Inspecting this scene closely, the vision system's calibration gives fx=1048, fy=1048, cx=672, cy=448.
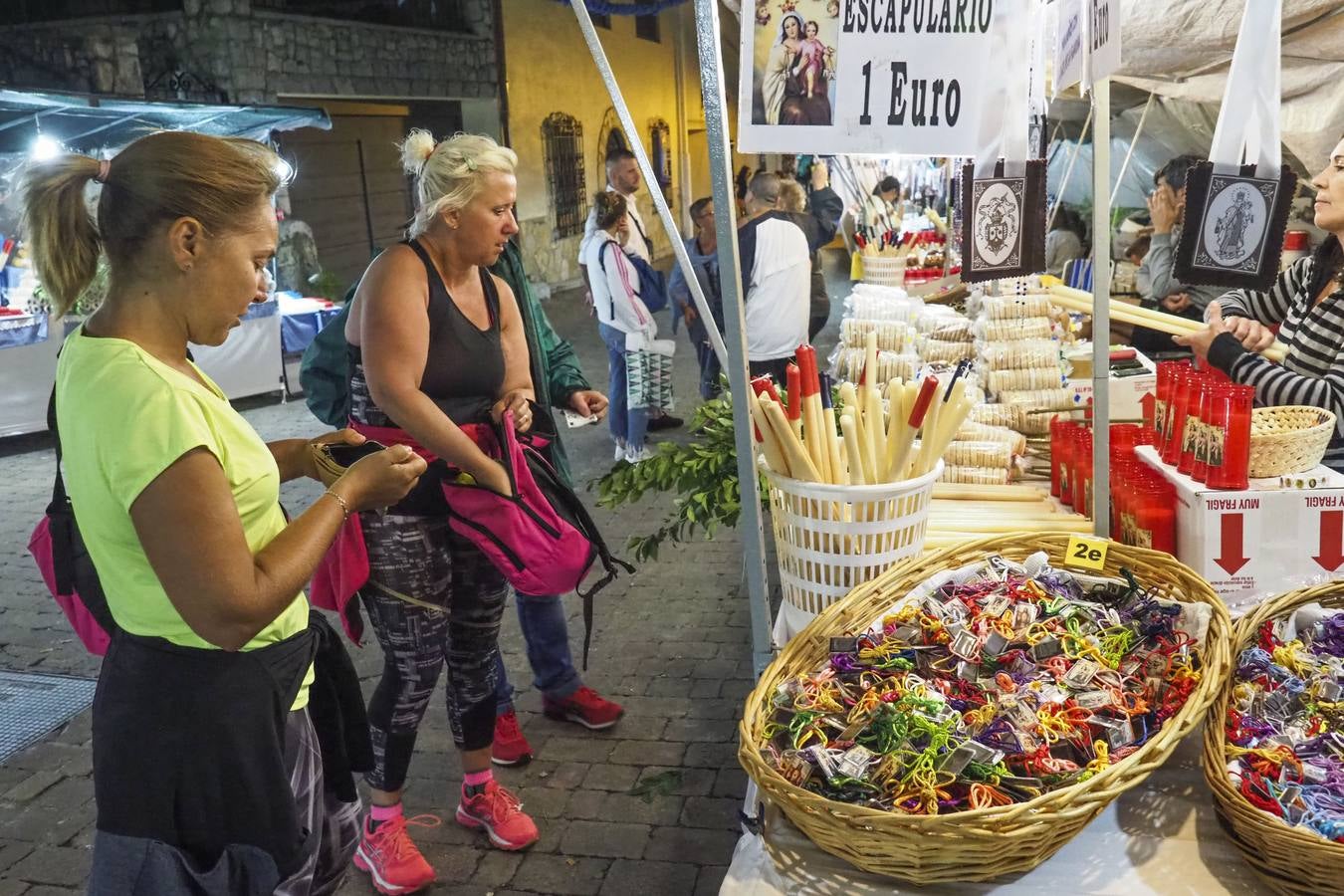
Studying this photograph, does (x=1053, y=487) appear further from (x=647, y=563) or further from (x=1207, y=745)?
(x=647, y=563)

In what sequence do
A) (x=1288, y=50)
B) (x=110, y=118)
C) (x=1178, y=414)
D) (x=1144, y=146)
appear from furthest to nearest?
(x=1144, y=146), (x=110, y=118), (x=1288, y=50), (x=1178, y=414)

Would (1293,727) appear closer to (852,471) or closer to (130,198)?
(852,471)

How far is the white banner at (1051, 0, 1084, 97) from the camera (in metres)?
2.17

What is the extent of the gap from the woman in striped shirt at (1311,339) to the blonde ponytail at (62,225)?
2605 millimetres

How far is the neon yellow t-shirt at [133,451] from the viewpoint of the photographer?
4.89 feet

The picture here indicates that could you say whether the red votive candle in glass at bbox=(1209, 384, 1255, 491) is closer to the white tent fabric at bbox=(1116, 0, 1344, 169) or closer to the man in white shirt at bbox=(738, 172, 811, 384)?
the white tent fabric at bbox=(1116, 0, 1344, 169)

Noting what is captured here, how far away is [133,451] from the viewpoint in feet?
4.86

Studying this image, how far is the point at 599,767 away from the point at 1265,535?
209 centimetres

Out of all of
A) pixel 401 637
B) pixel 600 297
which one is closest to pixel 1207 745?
pixel 401 637

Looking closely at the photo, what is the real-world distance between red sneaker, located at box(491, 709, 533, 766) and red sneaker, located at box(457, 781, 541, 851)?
34cm

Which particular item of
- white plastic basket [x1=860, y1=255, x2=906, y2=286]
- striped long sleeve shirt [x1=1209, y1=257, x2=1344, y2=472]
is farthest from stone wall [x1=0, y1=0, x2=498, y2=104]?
striped long sleeve shirt [x1=1209, y1=257, x2=1344, y2=472]

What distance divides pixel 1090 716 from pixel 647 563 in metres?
3.67

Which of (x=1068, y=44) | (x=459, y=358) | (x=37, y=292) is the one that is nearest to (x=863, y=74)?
(x=1068, y=44)

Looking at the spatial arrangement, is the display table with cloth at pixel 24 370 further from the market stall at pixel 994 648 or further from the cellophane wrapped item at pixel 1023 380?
the market stall at pixel 994 648
